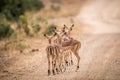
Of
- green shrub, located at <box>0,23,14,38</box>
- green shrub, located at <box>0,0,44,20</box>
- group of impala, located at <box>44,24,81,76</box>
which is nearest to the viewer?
group of impala, located at <box>44,24,81,76</box>

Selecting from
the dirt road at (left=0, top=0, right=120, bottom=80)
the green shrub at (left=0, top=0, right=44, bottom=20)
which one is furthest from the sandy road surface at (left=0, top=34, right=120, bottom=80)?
the green shrub at (left=0, top=0, right=44, bottom=20)

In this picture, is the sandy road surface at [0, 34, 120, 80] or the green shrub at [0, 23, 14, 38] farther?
the green shrub at [0, 23, 14, 38]

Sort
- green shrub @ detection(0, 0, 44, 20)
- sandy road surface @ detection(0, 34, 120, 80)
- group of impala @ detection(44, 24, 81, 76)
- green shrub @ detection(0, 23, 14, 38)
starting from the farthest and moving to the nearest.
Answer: green shrub @ detection(0, 0, 44, 20)
green shrub @ detection(0, 23, 14, 38)
group of impala @ detection(44, 24, 81, 76)
sandy road surface @ detection(0, 34, 120, 80)

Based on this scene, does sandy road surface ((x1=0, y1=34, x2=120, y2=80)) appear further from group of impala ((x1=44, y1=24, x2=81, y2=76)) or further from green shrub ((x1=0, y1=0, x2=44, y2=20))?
green shrub ((x1=0, y1=0, x2=44, y2=20))

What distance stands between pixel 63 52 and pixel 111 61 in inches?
89.7

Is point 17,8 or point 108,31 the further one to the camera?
point 17,8

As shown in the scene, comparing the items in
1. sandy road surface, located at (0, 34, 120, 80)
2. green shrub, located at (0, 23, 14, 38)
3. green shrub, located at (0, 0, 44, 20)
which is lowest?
sandy road surface, located at (0, 34, 120, 80)

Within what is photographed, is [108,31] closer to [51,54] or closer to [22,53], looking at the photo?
[22,53]

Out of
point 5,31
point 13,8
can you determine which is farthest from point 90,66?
point 13,8

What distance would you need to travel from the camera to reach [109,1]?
3888cm

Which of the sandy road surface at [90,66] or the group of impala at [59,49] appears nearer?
the sandy road surface at [90,66]

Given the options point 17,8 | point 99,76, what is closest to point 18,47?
point 99,76

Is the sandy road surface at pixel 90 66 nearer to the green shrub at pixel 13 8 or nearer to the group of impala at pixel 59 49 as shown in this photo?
the group of impala at pixel 59 49

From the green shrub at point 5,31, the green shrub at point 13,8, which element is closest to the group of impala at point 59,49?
the green shrub at point 5,31
